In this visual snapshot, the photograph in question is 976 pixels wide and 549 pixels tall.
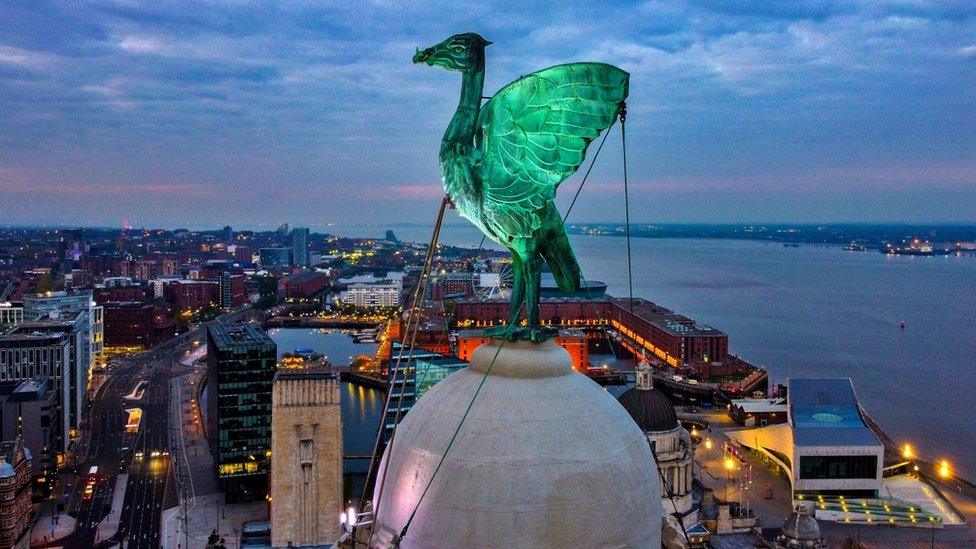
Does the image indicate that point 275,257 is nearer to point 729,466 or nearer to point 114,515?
point 114,515

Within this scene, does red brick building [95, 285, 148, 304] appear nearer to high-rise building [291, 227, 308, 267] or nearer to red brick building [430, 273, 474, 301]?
red brick building [430, 273, 474, 301]

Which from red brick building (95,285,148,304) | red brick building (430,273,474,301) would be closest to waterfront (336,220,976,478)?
red brick building (430,273,474,301)

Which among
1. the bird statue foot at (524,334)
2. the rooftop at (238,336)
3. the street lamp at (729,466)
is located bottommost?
the street lamp at (729,466)

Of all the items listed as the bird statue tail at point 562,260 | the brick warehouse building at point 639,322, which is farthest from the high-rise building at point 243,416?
the bird statue tail at point 562,260

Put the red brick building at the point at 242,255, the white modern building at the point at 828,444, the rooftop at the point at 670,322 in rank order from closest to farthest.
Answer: the white modern building at the point at 828,444 → the rooftop at the point at 670,322 → the red brick building at the point at 242,255

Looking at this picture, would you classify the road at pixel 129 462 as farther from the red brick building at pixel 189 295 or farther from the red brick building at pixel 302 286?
the red brick building at pixel 302 286

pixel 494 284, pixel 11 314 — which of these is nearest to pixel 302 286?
pixel 494 284

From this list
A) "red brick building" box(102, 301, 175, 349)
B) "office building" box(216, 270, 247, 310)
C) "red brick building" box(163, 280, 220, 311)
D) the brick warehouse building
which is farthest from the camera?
"office building" box(216, 270, 247, 310)
